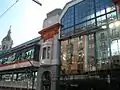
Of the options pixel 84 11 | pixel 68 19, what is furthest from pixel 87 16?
pixel 68 19

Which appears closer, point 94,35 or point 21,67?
point 94,35

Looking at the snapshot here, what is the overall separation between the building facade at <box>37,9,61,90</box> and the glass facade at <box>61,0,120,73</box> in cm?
→ 116

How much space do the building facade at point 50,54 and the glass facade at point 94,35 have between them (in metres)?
1.16

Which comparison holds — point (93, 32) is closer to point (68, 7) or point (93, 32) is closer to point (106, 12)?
point (106, 12)

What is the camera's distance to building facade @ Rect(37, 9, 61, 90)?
2689 centimetres

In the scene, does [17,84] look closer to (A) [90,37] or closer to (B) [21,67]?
(B) [21,67]

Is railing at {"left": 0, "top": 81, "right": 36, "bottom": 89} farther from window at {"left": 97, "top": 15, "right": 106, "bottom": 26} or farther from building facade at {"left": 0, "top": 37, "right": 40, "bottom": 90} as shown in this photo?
window at {"left": 97, "top": 15, "right": 106, "bottom": 26}

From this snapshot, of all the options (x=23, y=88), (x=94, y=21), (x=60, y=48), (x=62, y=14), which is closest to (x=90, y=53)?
(x=94, y=21)

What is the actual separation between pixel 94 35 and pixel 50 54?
26.4 feet

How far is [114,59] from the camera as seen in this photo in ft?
67.2

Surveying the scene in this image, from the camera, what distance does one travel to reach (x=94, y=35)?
76.9ft

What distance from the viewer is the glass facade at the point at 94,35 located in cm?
2127

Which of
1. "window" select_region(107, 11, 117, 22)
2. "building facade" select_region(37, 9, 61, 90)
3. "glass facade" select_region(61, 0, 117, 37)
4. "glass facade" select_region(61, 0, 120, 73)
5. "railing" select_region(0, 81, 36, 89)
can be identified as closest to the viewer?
"glass facade" select_region(61, 0, 120, 73)

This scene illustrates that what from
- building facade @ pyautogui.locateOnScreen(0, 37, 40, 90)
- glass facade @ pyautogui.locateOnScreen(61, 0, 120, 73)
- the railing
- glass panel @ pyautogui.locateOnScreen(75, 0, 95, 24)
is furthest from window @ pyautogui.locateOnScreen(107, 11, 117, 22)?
the railing
